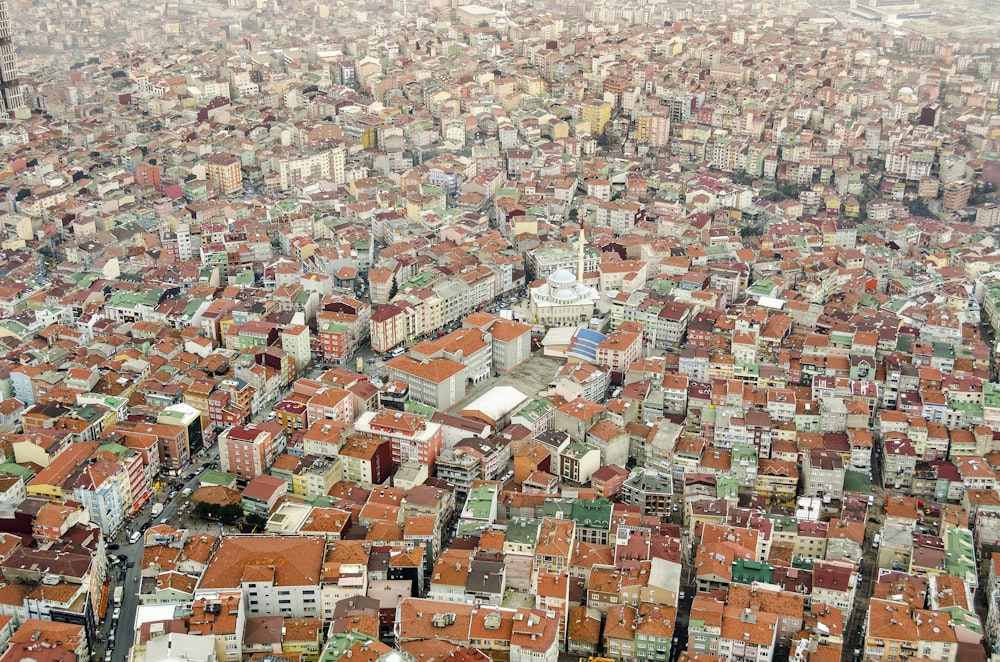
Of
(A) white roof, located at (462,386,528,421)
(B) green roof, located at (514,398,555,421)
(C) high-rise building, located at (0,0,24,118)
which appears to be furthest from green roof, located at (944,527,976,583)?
(C) high-rise building, located at (0,0,24,118)

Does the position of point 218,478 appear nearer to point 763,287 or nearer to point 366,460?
point 366,460

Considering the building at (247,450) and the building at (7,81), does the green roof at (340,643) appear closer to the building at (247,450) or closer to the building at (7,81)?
the building at (247,450)

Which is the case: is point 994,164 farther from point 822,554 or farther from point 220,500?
point 220,500

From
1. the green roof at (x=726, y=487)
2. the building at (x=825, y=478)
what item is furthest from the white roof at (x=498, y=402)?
the building at (x=825, y=478)

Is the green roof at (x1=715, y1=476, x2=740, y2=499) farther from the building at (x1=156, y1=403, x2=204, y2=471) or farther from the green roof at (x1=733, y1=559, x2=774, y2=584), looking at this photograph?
the building at (x1=156, y1=403, x2=204, y2=471)

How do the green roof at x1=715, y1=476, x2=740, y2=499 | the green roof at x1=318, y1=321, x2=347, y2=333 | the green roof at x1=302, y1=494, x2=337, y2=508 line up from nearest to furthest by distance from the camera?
the green roof at x1=302, y1=494, x2=337, y2=508 → the green roof at x1=715, y1=476, x2=740, y2=499 → the green roof at x1=318, y1=321, x2=347, y2=333

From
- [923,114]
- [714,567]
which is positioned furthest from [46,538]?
[923,114]
